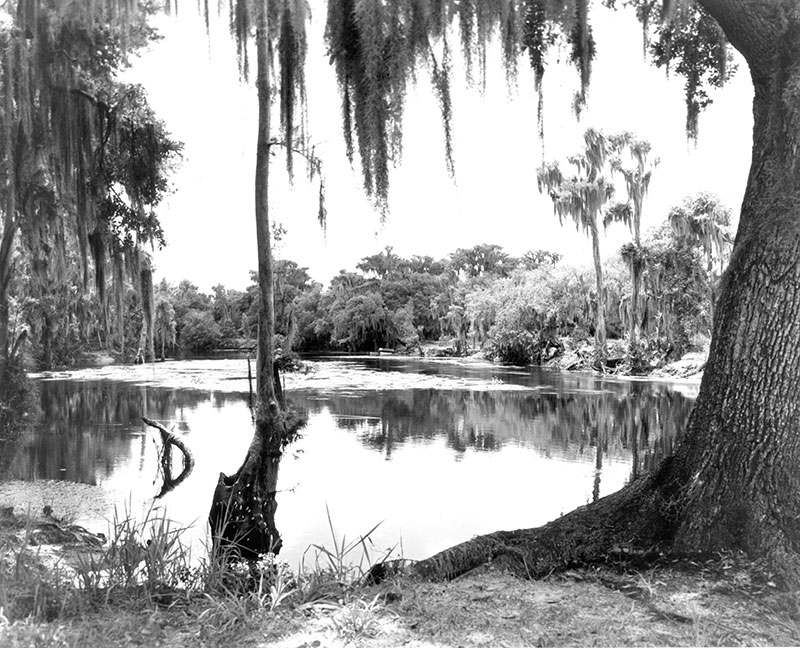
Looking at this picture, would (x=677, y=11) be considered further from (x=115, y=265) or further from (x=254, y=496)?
(x=115, y=265)

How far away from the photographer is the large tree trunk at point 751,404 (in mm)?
3693

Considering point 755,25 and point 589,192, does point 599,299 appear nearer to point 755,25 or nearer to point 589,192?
point 589,192

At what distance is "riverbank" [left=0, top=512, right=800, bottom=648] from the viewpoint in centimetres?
280

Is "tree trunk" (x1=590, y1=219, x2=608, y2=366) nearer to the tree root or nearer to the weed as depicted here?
the tree root

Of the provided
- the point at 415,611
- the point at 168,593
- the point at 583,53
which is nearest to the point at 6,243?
the point at 168,593

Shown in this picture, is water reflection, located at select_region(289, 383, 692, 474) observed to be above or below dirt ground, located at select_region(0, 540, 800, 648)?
below

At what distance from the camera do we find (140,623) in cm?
295

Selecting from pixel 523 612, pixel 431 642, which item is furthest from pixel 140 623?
pixel 523 612

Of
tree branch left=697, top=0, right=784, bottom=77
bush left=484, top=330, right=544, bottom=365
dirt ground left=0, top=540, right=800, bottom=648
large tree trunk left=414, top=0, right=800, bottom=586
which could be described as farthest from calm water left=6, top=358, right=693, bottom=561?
bush left=484, top=330, right=544, bottom=365

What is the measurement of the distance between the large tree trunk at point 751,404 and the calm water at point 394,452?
158cm

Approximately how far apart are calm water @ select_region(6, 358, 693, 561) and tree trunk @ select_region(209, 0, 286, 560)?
357 millimetres

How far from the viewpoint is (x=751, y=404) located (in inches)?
149

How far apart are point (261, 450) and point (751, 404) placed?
220 inches

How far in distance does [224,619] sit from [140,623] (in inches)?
15.3
